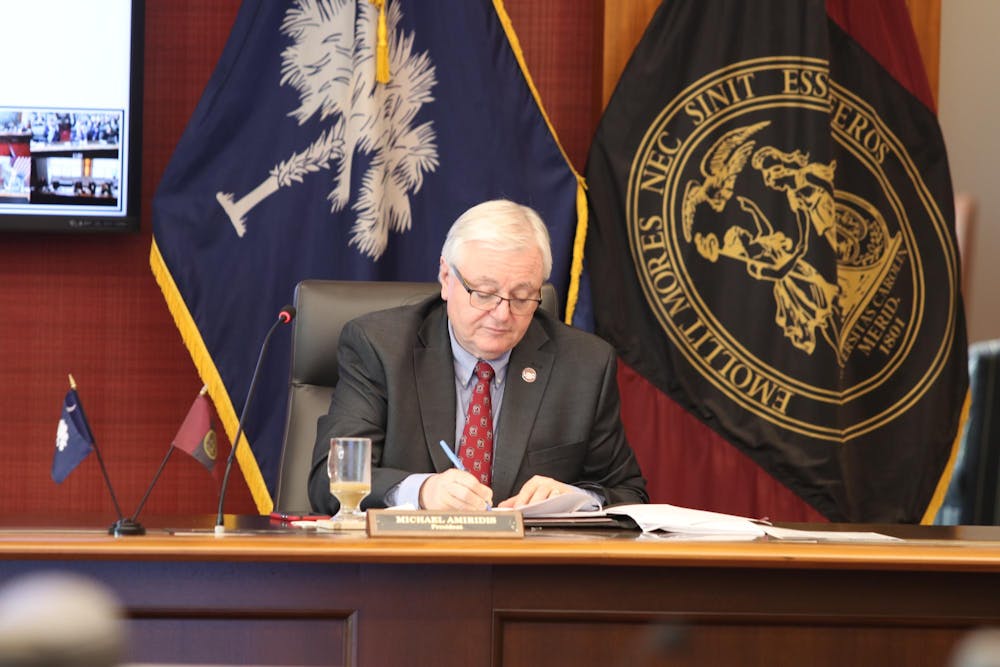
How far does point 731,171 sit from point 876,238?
555 millimetres

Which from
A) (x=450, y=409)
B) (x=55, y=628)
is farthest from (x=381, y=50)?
(x=55, y=628)

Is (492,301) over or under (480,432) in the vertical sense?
over

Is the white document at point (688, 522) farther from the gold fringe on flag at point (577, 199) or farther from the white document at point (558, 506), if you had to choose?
the gold fringe on flag at point (577, 199)

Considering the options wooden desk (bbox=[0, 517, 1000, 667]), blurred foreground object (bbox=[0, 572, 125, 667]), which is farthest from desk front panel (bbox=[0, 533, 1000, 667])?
blurred foreground object (bbox=[0, 572, 125, 667])

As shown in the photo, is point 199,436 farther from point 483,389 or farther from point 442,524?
point 483,389

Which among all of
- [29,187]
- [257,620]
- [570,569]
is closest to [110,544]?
[257,620]

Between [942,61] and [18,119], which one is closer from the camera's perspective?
[18,119]

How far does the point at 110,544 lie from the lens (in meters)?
1.60

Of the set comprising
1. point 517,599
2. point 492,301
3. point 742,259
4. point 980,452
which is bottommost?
point 980,452

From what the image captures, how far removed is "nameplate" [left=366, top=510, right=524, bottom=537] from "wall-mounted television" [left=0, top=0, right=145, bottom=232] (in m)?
2.17

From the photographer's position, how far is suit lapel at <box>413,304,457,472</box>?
260cm

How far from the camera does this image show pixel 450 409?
2637 mm

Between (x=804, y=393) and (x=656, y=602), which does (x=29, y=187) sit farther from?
(x=656, y=602)

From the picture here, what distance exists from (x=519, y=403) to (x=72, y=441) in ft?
3.16
